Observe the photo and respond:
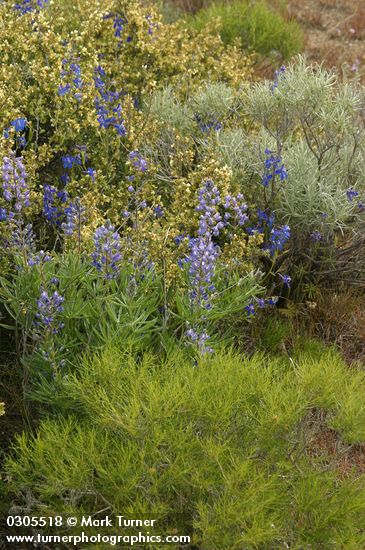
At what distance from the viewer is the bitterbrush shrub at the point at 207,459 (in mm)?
2492

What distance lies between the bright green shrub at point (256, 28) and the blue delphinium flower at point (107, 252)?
4.31 m

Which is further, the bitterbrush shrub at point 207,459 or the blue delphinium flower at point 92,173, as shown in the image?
the blue delphinium flower at point 92,173

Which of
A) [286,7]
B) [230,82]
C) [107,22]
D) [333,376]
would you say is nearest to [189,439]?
[333,376]

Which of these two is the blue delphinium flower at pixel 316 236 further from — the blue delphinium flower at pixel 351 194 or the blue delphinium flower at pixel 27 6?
the blue delphinium flower at pixel 27 6

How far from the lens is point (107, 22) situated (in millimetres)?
4773

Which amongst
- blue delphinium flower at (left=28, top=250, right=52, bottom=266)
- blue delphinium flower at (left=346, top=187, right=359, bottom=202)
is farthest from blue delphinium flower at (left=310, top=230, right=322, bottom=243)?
blue delphinium flower at (left=28, top=250, right=52, bottom=266)

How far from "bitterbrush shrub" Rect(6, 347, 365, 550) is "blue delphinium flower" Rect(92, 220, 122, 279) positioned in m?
0.36

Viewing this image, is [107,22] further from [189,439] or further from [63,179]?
[189,439]

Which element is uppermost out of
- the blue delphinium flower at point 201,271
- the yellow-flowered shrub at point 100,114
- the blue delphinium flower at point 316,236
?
the yellow-flowered shrub at point 100,114

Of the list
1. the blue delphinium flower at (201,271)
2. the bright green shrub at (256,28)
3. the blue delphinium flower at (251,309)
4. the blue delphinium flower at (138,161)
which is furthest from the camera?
the bright green shrub at (256,28)

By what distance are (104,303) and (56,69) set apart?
143 centimetres

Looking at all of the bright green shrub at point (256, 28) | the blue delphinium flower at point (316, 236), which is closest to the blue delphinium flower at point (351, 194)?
the blue delphinium flower at point (316, 236)

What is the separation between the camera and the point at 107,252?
3.06 metres

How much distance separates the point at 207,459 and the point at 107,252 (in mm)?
885
